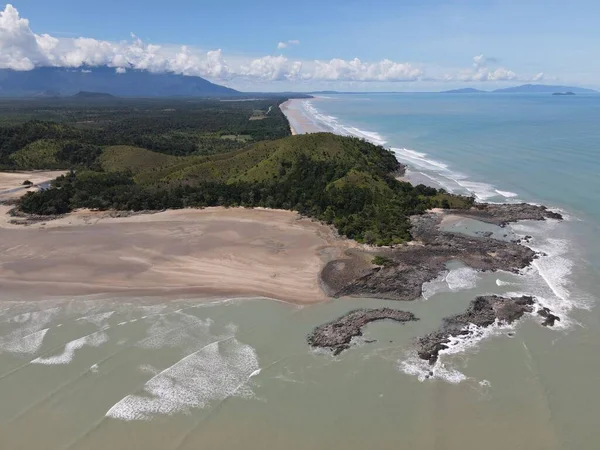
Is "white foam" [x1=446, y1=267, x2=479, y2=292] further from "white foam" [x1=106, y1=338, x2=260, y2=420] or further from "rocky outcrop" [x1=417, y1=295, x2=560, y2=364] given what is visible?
"white foam" [x1=106, y1=338, x2=260, y2=420]

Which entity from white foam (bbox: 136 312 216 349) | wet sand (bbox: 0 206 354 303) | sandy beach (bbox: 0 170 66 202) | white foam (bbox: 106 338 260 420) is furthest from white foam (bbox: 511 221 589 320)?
sandy beach (bbox: 0 170 66 202)

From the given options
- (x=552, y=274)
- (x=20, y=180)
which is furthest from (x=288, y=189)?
(x=20, y=180)

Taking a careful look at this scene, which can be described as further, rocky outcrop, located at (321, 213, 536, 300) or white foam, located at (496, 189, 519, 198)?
white foam, located at (496, 189, 519, 198)

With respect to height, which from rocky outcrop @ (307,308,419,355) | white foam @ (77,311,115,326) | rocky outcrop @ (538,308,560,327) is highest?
rocky outcrop @ (538,308,560,327)

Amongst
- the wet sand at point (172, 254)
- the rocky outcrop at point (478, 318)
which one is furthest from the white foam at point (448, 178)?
the rocky outcrop at point (478, 318)

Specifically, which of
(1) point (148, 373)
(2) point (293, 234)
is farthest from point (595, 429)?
→ (2) point (293, 234)
